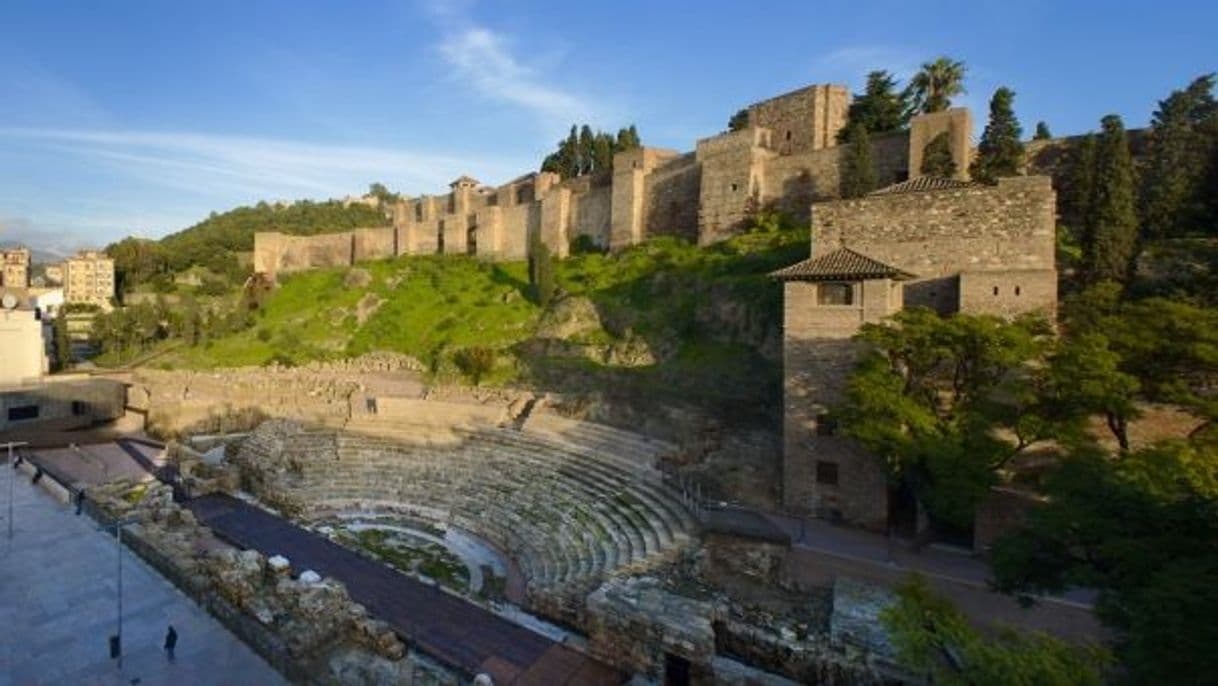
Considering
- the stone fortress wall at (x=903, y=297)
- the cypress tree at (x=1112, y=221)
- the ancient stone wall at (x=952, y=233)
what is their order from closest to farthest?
1. the stone fortress wall at (x=903, y=297)
2. the ancient stone wall at (x=952, y=233)
3. the cypress tree at (x=1112, y=221)

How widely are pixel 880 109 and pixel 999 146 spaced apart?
788cm

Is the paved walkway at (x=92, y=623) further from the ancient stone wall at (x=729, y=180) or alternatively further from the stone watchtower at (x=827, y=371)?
the ancient stone wall at (x=729, y=180)

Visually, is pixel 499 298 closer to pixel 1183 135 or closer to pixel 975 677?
pixel 1183 135

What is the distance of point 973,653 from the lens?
745 cm

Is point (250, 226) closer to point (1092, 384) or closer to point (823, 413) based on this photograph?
point (823, 413)

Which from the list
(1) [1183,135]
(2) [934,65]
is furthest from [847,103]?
(1) [1183,135]

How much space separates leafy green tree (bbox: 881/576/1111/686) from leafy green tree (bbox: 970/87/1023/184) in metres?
20.3

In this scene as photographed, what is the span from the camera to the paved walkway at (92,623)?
9859mm

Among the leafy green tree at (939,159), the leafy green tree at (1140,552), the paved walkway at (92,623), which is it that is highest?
the leafy green tree at (939,159)

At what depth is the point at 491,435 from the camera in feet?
76.6

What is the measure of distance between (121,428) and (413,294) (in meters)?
18.9

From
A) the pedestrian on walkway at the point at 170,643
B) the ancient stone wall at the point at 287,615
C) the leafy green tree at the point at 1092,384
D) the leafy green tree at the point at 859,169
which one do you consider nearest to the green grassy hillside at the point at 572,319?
the leafy green tree at the point at 859,169

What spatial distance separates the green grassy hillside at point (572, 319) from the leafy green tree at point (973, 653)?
11.8 m

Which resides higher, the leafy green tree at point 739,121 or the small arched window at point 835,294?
the leafy green tree at point 739,121
